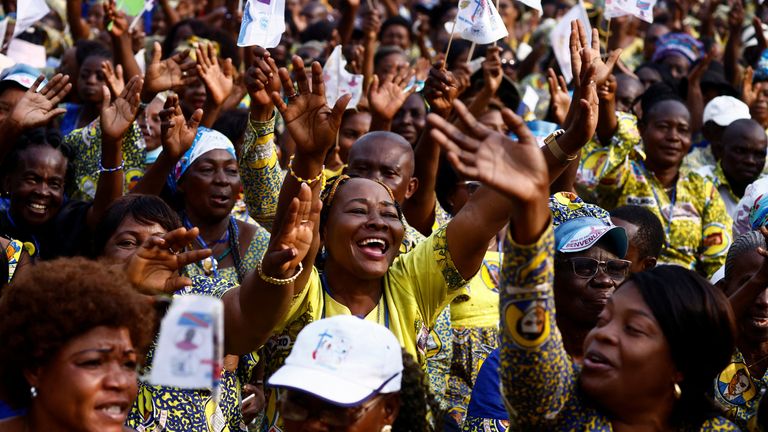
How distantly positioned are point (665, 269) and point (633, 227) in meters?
2.14

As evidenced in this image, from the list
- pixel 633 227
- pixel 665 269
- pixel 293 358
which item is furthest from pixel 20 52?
pixel 665 269

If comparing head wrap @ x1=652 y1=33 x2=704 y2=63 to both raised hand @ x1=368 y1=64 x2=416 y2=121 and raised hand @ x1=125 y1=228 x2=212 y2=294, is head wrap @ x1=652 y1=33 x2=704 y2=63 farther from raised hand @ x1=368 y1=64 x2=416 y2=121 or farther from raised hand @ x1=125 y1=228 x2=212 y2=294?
raised hand @ x1=125 y1=228 x2=212 y2=294

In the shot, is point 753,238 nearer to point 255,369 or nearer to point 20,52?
point 255,369

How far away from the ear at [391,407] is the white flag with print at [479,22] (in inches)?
132

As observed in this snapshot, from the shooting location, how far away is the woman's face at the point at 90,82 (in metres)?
7.64

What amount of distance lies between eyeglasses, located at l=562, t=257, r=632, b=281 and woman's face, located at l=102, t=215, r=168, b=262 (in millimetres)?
1779

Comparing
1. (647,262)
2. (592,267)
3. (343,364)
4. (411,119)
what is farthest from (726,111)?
(343,364)

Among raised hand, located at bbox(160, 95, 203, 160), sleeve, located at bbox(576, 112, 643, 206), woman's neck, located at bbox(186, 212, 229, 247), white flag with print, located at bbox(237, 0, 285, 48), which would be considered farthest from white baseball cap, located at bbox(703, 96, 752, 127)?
raised hand, located at bbox(160, 95, 203, 160)

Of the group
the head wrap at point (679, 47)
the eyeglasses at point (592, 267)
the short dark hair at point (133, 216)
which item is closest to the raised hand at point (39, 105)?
the short dark hair at point (133, 216)

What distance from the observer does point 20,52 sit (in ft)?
24.1

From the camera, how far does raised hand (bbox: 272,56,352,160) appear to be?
169 inches

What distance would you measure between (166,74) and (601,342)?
4.02 m

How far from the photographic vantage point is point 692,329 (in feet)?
9.78

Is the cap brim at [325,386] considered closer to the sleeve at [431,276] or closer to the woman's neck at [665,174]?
the sleeve at [431,276]
